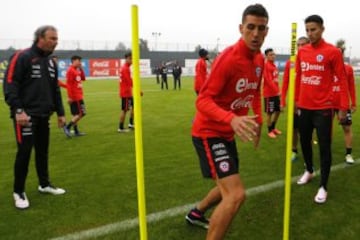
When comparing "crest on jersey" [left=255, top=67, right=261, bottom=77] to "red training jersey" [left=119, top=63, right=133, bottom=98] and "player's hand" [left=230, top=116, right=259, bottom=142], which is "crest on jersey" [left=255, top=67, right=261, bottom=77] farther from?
"red training jersey" [left=119, top=63, right=133, bottom=98]

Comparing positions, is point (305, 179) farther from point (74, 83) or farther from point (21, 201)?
point (74, 83)

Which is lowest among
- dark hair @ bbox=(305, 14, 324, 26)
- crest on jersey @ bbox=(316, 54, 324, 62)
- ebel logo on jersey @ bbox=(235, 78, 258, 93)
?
ebel logo on jersey @ bbox=(235, 78, 258, 93)

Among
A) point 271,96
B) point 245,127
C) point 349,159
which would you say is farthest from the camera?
point 271,96

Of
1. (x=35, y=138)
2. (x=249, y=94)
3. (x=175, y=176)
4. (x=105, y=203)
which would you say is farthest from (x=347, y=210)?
(x=35, y=138)

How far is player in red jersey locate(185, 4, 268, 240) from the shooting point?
3117mm

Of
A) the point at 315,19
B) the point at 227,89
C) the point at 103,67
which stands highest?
the point at 315,19

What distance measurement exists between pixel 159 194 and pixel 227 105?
2207mm

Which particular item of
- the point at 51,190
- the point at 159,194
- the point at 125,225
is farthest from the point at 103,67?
the point at 125,225

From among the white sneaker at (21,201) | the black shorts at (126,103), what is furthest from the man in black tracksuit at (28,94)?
the black shorts at (126,103)

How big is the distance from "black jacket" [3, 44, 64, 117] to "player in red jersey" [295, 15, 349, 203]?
3.37 meters

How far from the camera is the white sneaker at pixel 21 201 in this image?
4.78 metres

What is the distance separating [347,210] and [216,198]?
1.69 meters

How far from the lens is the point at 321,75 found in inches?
199

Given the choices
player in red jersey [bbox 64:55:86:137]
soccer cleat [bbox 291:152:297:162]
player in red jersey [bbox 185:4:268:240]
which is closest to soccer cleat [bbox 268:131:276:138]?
soccer cleat [bbox 291:152:297:162]
